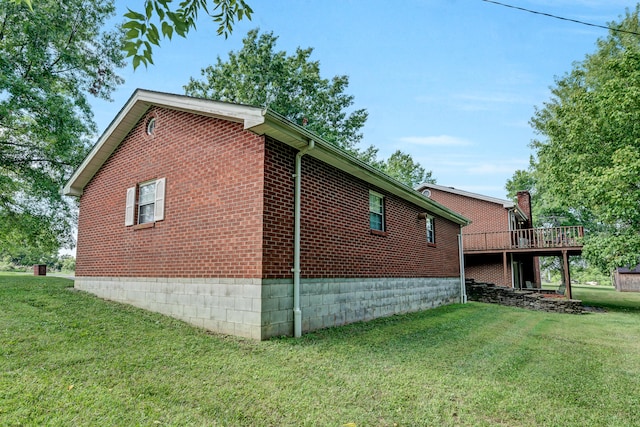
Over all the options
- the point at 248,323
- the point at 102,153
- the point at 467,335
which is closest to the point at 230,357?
the point at 248,323

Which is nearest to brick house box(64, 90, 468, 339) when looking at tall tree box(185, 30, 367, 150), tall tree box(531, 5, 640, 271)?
tall tree box(531, 5, 640, 271)

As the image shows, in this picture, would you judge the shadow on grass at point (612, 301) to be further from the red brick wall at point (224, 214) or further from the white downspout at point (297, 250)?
the white downspout at point (297, 250)

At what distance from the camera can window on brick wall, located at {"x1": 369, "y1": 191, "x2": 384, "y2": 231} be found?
31.8 feet

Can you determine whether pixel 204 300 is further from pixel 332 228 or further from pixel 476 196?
pixel 476 196

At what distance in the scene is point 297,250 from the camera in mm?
6719

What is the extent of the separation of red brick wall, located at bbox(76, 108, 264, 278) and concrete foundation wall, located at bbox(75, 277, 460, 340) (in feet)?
0.83

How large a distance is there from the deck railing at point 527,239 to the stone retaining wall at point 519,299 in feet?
10.0

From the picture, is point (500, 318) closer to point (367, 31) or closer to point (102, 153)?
point (367, 31)

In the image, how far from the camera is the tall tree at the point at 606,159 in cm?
1332

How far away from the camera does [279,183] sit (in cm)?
660

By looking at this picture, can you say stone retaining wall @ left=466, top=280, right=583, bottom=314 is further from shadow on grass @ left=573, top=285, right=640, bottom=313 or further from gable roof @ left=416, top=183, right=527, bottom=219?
gable roof @ left=416, top=183, right=527, bottom=219

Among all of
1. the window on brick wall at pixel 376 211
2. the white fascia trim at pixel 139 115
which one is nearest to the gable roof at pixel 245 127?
the white fascia trim at pixel 139 115

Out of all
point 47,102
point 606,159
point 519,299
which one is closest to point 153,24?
point 47,102

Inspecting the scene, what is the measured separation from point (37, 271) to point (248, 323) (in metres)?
19.3
